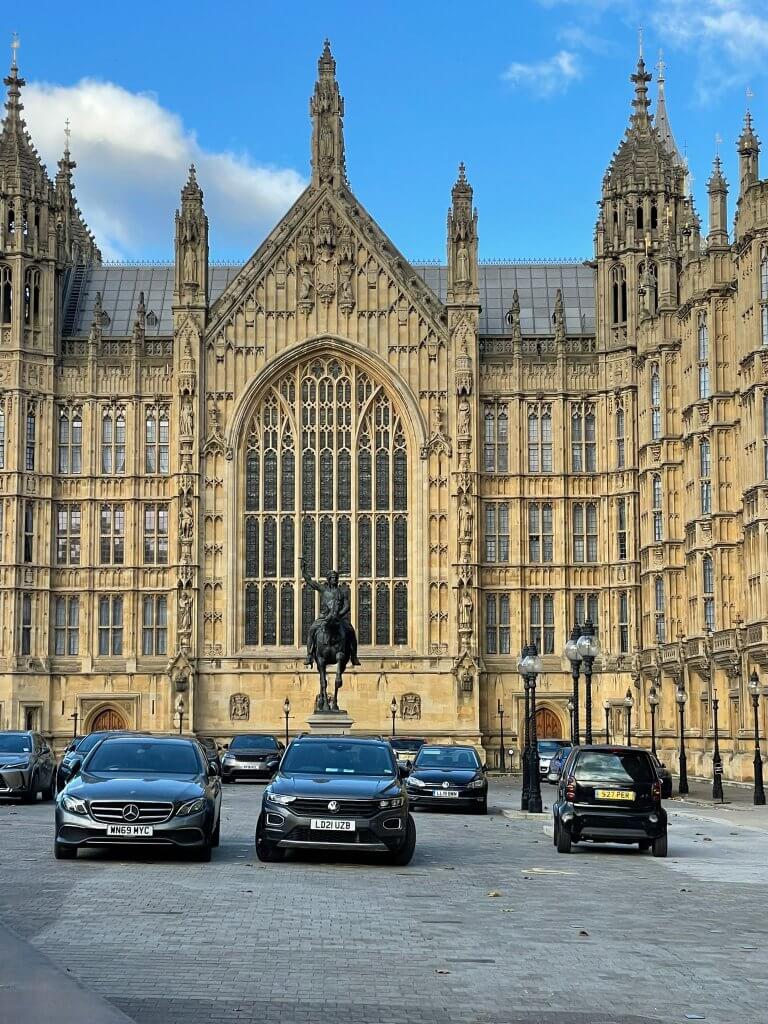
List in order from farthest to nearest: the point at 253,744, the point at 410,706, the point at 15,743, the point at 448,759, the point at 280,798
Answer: the point at 410,706
the point at 253,744
the point at 448,759
the point at 15,743
the point at 280,798

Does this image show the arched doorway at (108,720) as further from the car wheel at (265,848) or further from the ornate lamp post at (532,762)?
the car wheel at (265,848)

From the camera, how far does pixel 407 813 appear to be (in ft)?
72.9

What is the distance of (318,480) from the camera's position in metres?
70.2

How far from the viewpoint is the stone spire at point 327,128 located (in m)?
71.4

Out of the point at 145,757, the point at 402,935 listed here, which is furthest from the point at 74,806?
the point at 402,935

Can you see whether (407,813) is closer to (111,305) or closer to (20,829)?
(20,829)

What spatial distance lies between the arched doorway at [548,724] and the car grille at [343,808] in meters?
49.2

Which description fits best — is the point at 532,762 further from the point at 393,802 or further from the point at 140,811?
the point at 140,811

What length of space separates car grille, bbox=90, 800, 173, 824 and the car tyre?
71 cm

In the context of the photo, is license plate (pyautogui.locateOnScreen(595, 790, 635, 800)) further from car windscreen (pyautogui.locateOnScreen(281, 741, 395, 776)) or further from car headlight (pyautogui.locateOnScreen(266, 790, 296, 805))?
car headlight (pyautogui.locateOnScreen(266, 790, 296, 805))

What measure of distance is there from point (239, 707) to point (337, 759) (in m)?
45.1

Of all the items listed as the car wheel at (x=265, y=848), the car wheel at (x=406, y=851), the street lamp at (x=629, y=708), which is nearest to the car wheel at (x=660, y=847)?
the car wheel at (x=406, y=851)

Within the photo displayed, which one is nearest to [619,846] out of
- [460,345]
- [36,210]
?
[460,345]

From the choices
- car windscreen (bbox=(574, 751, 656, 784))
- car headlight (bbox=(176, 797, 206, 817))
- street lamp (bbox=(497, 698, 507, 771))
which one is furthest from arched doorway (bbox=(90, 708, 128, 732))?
car headlight (bbox=(176, 797, 206, 817))
